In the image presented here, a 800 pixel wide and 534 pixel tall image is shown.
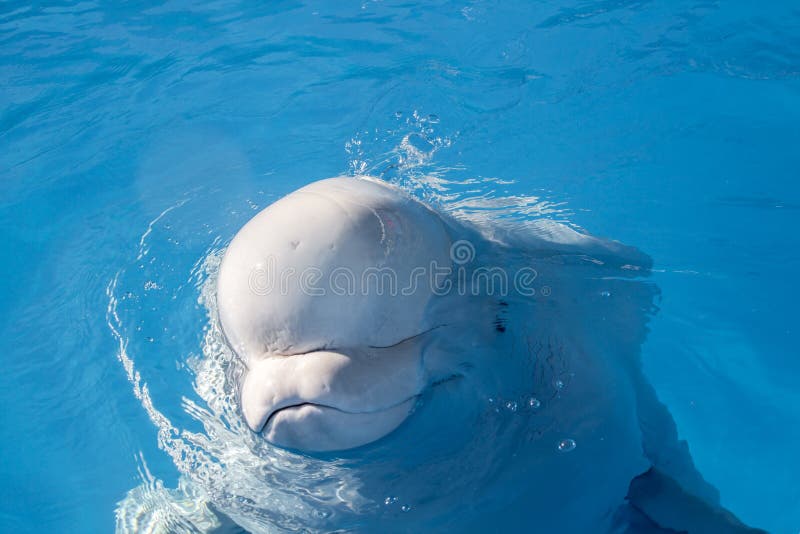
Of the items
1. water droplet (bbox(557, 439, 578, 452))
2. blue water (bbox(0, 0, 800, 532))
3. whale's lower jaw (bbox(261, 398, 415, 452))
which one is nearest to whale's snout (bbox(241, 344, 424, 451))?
whale's lower jaw (bbox(261, 398, 415, 452))

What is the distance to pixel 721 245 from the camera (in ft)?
13.9

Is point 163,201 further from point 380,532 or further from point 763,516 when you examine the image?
point 763,516

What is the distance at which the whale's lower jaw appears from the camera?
1928 millimetres

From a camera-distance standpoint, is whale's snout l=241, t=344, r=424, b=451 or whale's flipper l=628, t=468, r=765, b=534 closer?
whale's snout l=241, t=344, r=424, b=451

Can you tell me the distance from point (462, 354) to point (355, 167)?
304 centimetres

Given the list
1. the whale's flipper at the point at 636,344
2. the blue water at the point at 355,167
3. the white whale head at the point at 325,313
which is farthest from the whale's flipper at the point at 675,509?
the white whale head at the point at 325,313

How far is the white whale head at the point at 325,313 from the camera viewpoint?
1881 millimetres

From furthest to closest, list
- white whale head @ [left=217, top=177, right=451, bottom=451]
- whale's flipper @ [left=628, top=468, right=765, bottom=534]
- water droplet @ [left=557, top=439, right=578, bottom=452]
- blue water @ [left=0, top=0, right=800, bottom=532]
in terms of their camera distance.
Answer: blue water @ [left=0, top=0, right=800, bottom=532], whale's flipper @ [left=628, top=468, right=765, bottom=534], water droplet @ [left=557, top=439, right=578, bottom=452], white whale head @ [left=217, top=177, right=451, bottom=451]

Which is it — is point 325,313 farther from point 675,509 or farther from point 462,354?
point 675,509

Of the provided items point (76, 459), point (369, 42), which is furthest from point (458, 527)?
point (369, 42)

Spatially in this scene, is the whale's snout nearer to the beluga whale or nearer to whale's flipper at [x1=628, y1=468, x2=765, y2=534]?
the beluga whale

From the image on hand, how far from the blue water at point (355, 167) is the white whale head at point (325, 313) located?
881 millimetres

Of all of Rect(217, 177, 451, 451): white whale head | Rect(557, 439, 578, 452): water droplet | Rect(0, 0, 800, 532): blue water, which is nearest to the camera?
Rect(217, 177, 451, 451): white whale head

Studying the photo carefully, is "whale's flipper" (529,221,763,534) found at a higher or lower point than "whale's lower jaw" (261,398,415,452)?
lower
